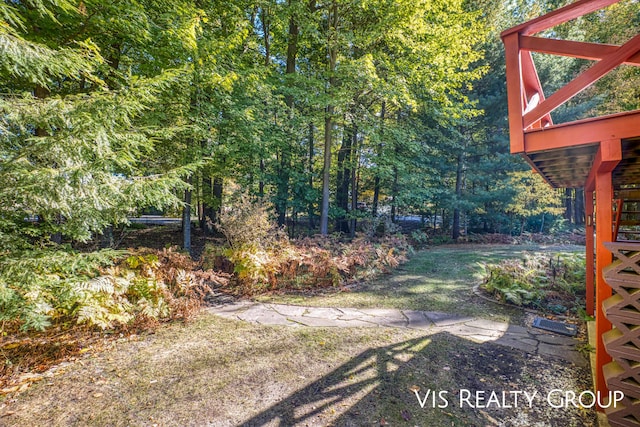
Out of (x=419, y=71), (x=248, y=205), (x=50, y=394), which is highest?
(x=419, y=71)

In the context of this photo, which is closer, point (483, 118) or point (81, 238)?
point (81, 238)

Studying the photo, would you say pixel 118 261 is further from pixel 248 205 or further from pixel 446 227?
pixel 446 227

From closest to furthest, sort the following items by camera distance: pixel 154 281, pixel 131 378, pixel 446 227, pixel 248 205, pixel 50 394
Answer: pixel 50 394, pixel 131 378, pixel 154 281, pixel 248 205, pixel 446 227

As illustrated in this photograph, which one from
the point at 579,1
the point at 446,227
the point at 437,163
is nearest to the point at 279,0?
the point at 437,163

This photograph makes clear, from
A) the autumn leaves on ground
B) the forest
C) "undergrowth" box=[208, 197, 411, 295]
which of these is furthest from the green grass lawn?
the forest

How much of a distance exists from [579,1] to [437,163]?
11016 millimetres

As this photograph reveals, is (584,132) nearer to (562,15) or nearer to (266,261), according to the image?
(562,15)

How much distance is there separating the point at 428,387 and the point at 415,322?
4.80ft

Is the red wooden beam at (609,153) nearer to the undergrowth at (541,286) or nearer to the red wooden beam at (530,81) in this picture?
the red wooden beam at (530,81)

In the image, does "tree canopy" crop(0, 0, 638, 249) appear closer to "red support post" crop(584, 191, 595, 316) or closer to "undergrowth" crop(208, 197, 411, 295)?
"undergrowth" crop(208, 197, 411, 295)

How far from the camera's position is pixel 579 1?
7.30ft

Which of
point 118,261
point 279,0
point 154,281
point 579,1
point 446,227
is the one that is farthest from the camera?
point 446,227

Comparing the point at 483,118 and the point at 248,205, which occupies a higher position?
the point at 483,118

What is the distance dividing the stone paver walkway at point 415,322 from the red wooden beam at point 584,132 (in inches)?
92.6
